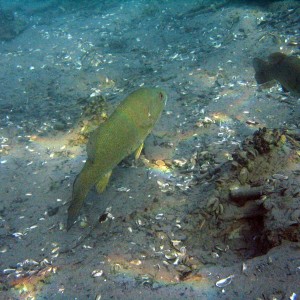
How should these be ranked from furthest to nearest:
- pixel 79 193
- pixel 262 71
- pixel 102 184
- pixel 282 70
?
pixel 262 71, pixel 282 70, pixel 102 184, pixel 79 193

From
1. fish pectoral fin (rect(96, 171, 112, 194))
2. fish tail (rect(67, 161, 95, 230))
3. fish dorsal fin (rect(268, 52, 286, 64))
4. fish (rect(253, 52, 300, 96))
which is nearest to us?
fish tail (rect(67, 161, 95, 230))

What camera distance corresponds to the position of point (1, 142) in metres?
6.16

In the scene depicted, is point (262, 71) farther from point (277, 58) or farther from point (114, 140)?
point (114, 140)

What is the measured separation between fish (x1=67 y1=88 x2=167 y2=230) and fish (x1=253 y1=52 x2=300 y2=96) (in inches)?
69.7

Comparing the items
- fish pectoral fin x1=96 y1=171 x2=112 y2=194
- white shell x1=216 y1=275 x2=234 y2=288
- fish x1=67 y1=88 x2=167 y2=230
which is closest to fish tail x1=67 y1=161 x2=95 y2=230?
fish x1=67 y1=88 x2=167 y2=230

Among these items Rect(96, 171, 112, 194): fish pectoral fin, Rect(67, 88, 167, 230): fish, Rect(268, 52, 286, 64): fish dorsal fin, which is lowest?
Rect(96, 171, 112, 194): fish pectoral fin

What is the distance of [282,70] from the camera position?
4391mm

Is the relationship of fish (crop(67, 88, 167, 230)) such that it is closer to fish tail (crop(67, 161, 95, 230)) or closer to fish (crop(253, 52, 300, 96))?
fish tail (crop(67, 161, 95, 230))

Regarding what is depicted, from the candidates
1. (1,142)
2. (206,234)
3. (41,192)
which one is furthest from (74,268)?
(1,142)

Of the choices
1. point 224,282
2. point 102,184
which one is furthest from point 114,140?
point 224,282

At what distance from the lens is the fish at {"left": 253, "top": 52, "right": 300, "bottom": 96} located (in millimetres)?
4179

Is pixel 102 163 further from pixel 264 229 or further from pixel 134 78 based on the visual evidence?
pixel 134 78

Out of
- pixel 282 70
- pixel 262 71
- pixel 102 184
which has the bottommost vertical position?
pixel 102 184

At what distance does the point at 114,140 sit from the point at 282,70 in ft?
8.85
